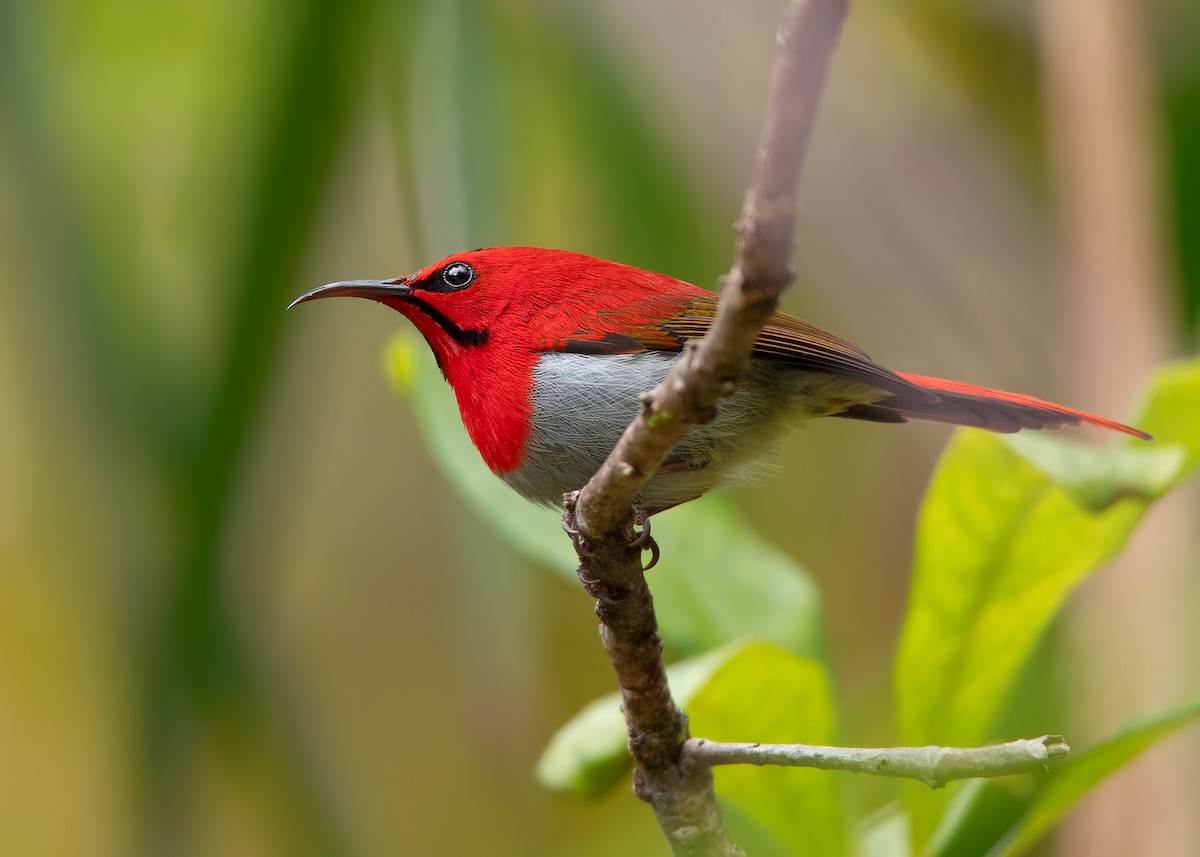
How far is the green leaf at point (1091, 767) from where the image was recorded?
6.85 feet

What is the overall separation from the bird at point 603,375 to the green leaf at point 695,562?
114 millimetres

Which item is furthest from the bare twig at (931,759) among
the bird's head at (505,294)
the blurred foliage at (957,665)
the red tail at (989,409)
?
the bird's head at (505,294)

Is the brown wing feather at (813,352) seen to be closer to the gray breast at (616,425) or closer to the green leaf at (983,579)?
the gray breast at (616,425)

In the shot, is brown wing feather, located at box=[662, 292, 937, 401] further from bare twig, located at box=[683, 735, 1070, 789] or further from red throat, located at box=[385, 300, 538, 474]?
bare twig, located at box=[683, 735, 1070, 789]

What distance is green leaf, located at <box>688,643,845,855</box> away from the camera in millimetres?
2197

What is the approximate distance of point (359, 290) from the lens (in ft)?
9.57

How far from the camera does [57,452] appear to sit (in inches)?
167

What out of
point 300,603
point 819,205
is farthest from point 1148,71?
point 300,603

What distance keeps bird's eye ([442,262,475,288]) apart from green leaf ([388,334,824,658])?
0.20 m

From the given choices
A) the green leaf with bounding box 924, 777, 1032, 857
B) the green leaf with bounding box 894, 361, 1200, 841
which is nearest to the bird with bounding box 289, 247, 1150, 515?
the green leaf with bounding box 894, 361, 1200, 841

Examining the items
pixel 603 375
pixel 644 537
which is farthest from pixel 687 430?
pixel 603 375

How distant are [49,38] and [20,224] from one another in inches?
21.1

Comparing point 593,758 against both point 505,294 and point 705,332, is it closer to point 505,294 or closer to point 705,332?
point 705,332

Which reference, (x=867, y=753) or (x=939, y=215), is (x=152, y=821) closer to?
(x=867, y=753)
